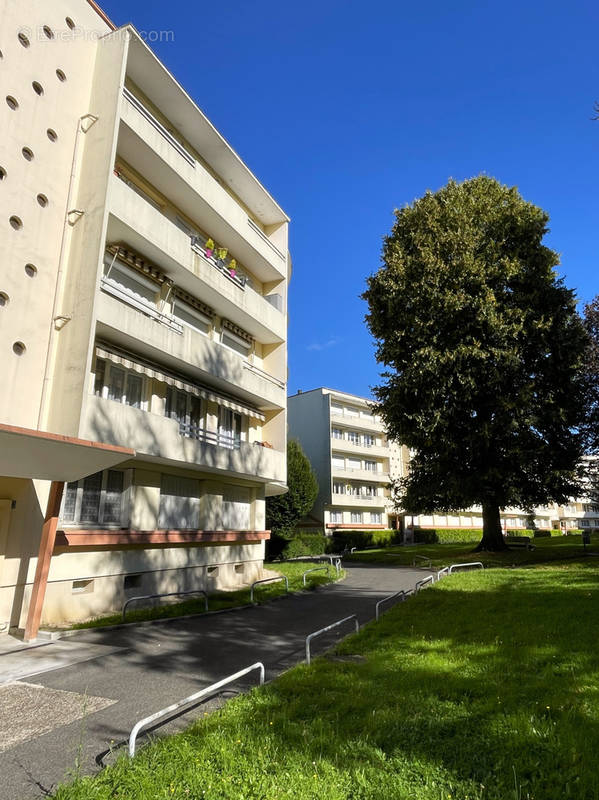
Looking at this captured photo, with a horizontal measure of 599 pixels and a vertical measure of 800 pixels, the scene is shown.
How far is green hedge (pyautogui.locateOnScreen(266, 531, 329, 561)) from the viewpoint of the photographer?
119 ft

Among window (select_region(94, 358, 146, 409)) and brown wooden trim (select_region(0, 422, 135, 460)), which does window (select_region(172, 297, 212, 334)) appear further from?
brown wooden trim (select_region(0, 422, 135, 460))

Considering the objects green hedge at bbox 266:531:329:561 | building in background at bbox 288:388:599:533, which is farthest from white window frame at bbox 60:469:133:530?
building in background at bbox 288:388:599:533

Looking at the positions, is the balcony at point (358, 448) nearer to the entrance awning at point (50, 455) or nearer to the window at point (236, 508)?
the window at point (236, 508)

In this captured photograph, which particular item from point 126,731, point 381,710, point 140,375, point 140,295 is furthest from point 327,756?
point 140,295

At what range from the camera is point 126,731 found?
18.9 ft

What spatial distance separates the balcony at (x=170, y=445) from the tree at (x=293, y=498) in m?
15.4

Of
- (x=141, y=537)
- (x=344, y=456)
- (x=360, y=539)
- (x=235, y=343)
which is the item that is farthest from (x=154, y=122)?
(x=344, y=456)

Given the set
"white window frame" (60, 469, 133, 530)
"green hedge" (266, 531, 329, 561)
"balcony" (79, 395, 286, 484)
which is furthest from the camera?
"green hedge" (266, 531, 329, 561)

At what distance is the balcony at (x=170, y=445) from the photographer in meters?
13.3

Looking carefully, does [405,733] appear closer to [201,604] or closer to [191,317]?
[201,604]

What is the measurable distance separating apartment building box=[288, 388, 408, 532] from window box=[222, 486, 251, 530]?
98.1 ft

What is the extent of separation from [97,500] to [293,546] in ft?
81.9

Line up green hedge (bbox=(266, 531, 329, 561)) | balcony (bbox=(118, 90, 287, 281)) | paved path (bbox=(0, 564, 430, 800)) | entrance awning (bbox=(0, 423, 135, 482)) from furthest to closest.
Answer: green hedge (bbox=(266, 531, 329, 561)) → balcony (bbox=(118, 90, 287, 281)) → entrance awning (bbox=(0, 423, 135, 482)) → paved path (bbox=(0, 564, 430, 800))

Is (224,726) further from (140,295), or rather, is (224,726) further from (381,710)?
(140,295)
